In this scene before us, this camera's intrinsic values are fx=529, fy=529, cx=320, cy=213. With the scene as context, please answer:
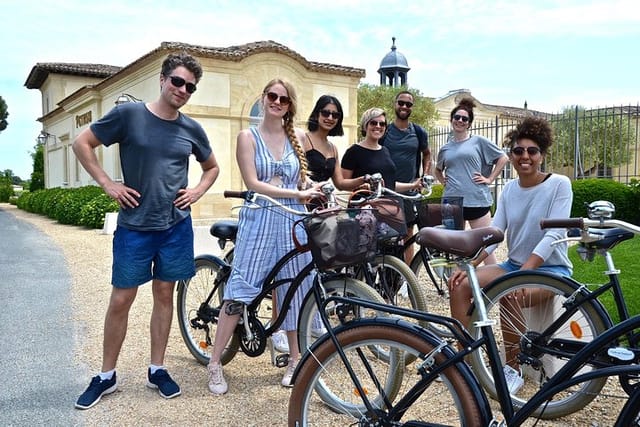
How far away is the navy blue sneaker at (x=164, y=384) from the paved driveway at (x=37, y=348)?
1.65 feet

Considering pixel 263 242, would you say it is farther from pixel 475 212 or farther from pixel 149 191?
pixel 475 212

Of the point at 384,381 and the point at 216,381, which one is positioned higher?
the point at 384,381

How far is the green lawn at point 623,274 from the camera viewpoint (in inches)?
194

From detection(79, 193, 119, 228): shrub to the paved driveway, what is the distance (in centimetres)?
645

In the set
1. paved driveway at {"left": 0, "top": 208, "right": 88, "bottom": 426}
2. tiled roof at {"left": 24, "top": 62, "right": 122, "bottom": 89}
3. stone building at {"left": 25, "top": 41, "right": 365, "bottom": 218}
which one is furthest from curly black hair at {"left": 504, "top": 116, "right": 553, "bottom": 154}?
tiled roof at {"left": 24, "top": 62, "right": 122, "bottom": 89}

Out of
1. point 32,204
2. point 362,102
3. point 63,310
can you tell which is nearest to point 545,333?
point 63,310

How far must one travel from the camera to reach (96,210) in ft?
51.0

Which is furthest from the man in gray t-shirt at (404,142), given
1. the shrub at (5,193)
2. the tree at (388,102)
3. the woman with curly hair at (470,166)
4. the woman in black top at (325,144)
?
the shrub at (5,193)

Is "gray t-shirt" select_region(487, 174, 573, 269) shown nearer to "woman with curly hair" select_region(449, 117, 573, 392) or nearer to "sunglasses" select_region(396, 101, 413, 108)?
"woman with curly hair" select_region(449, 117, 573, 392)

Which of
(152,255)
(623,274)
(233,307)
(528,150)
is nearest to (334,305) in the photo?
(233,307)

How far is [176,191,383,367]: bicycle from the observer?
3.08m

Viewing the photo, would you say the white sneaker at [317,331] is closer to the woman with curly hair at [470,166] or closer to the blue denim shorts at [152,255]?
the blue denim shorts at [152,255]

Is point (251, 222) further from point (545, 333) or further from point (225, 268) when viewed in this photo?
point (545, 333)

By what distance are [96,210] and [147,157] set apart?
13463mm
